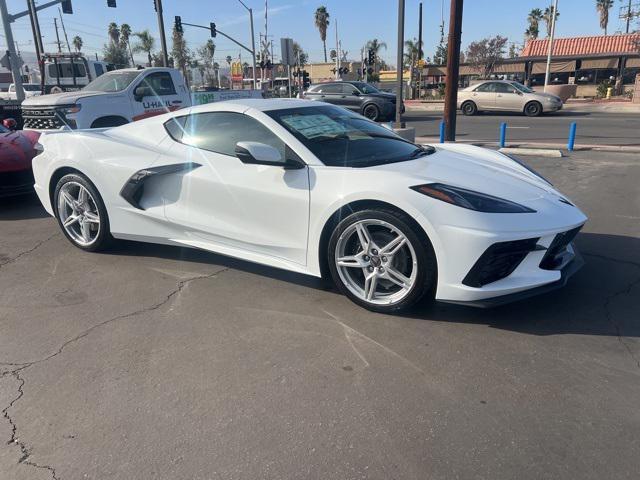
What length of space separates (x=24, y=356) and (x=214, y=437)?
152 centimetres

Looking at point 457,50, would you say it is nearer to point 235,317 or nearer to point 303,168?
point 303,168

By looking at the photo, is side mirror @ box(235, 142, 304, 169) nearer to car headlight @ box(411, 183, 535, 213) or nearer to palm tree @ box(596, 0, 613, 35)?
car headlight @ box(411, 183, 535, 213)

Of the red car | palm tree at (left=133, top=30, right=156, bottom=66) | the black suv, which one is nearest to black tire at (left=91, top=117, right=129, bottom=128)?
the red car

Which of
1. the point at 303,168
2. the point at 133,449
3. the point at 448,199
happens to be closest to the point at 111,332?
the point at 133,449

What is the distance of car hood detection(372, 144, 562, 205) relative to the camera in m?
3.40

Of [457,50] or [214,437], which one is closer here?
[214,437]

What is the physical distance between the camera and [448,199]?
10.4 feet

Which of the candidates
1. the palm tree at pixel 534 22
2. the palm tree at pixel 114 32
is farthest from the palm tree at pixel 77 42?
the palm tree at pixel 534 22

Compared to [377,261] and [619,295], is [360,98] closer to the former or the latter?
[619,295]

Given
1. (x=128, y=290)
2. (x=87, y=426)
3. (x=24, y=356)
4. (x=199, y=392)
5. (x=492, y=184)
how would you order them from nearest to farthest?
(x=87, y=426) < (x=199, y=392) < (x=24, y=356) < (x=492, y=184) < (x=128, y=290)

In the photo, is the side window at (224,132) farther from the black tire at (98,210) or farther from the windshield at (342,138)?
the black tire at (98,210)

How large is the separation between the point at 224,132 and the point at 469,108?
2051 centimetres

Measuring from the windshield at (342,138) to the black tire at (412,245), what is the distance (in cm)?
49

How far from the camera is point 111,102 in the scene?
34.8 ft
